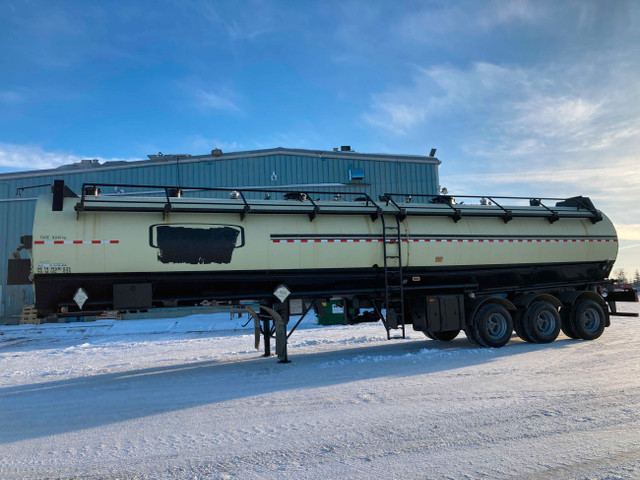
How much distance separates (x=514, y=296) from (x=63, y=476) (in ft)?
35.6

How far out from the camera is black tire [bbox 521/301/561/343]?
1138 cm

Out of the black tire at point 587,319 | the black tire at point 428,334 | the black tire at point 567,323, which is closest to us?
the black tire at point 428,334

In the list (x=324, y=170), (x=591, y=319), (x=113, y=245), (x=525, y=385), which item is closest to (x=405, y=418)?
(x=525, y=385)

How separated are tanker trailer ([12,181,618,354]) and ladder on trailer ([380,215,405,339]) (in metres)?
0.03

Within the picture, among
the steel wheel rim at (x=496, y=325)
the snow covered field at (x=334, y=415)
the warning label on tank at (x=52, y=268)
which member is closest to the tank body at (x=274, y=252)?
the warning label on tank at (x=52, y=268)

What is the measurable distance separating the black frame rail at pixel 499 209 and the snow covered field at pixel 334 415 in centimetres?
336

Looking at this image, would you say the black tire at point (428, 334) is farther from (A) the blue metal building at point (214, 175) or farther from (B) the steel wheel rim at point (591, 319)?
(A) the blue metal building at point (214, 175)

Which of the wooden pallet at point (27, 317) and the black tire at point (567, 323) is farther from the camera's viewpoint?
the wooden pallet at point (27, 317)

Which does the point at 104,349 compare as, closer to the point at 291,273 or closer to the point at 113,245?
the point at 113,245

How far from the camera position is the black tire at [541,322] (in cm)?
1138

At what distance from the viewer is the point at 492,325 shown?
11227mm

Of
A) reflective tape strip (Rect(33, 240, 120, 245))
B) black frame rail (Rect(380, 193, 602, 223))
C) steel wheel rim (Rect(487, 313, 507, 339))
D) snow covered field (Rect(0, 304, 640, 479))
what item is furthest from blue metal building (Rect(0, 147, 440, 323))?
reflective tape strip (Rect(33, 240, 120, 245))

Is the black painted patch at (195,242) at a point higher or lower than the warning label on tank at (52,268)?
higher

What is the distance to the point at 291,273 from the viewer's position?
973cm
